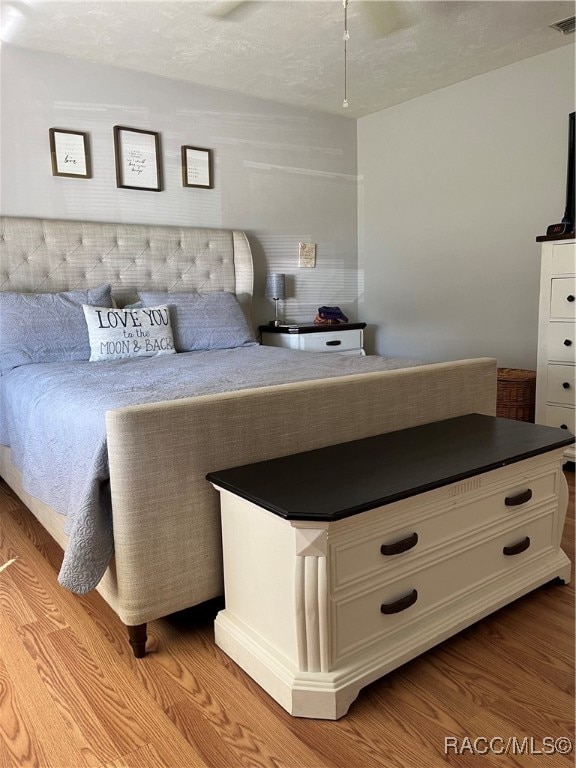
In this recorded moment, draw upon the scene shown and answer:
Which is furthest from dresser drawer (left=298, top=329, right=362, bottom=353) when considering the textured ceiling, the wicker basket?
the textured ceiling

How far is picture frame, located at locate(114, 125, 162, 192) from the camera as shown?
3502mm

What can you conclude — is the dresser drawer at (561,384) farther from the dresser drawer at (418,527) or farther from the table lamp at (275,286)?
the table lamp at (275,286)

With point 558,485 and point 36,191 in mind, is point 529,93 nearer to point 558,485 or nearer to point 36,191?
point 558,485

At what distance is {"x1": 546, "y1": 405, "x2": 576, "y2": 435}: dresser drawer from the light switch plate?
2.15m

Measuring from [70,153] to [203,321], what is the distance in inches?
48.7

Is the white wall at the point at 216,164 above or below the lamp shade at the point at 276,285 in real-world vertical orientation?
above

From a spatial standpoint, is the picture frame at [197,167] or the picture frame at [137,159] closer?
the picture frame at [137,159]

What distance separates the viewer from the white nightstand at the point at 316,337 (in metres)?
4.02

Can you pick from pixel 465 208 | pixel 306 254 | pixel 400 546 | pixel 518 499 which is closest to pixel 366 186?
pixel 306 254

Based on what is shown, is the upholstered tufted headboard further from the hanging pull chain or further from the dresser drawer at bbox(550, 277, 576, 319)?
the dresser drawer at bbox(550, 277, 576, 319)

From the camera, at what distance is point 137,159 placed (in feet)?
11.7

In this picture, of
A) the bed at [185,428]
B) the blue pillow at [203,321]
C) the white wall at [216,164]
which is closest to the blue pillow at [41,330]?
the bed at [185,428]

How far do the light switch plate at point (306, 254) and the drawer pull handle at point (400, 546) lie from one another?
10.8 ft

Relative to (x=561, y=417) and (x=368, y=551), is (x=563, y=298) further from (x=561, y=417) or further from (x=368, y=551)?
(x=368, y=551)
